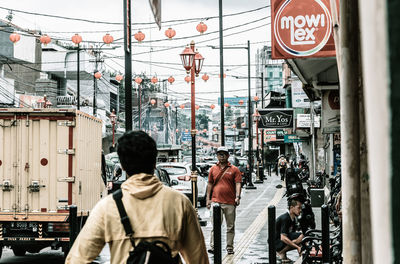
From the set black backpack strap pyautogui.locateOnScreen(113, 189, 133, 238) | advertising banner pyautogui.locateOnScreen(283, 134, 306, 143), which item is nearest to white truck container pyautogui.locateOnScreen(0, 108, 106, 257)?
black backpack strap pyautogui.locateOnScreen(113, 189, 133, 238)

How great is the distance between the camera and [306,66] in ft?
34.8

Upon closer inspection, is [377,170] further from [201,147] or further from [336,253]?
[201,147]

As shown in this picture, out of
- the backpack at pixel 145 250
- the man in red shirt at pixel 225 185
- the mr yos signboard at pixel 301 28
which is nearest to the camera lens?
the backpack at pixel 145 250

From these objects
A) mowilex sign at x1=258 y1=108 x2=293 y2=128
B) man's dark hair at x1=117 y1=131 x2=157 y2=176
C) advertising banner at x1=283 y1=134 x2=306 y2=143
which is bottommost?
man's dark hair at x1=117 y1=131 x2=157 y2=176

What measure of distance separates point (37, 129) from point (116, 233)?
8.23 m

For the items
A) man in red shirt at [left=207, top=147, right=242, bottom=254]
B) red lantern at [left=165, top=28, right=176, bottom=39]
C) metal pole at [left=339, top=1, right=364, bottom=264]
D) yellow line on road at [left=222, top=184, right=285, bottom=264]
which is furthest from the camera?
red lantern at [left=165, top=28, right=176, bottom=39]

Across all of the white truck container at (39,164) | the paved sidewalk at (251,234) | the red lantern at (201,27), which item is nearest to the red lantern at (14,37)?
the red lantern at (201,27)

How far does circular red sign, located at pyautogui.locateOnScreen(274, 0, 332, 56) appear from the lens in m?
8.60

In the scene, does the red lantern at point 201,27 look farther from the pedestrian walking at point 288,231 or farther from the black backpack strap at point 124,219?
the black backpack strap at point 124,219

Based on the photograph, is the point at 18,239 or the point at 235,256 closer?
the point at 18,239

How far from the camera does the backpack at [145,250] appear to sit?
9.08ft

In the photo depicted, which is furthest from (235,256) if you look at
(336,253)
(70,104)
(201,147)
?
(201,147)

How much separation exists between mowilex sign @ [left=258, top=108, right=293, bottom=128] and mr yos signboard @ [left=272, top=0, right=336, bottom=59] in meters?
20.4

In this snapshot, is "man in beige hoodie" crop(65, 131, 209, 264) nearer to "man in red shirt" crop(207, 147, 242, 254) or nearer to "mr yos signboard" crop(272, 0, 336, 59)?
"mr yos signboard" crop(272, 0, 336, 59)
